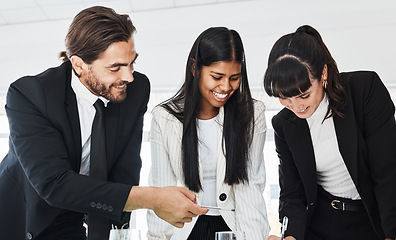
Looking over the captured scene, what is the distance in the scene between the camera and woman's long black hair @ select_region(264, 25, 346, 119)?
5.65 feet

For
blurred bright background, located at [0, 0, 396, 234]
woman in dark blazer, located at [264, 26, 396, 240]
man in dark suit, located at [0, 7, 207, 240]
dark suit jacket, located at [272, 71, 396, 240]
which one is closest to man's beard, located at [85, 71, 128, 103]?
man in dark suit, located at [0, 7, 207, 240]

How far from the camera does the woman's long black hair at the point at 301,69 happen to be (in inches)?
67.8

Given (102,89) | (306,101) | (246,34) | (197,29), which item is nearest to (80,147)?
(102,89)

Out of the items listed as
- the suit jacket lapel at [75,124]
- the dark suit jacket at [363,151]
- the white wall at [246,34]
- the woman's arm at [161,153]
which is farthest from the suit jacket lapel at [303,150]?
the white wall at [246,34]

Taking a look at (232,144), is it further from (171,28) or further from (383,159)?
(171,28)

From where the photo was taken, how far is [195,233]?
1.77 m

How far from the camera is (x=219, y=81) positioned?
6.12 ft

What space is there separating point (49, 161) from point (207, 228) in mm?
628

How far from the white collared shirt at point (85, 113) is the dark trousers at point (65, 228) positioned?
0.17 metres

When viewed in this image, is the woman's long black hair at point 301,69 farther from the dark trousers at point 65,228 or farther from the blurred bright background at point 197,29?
the blurred bright background at point 197,29

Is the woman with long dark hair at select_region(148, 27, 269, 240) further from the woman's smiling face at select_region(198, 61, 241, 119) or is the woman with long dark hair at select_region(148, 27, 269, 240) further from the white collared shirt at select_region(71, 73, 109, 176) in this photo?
the white collared shirt at select_region(71, 73, 109, 176)

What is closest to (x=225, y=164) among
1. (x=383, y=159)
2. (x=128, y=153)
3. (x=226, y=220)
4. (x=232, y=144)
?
(x=232, y=144)

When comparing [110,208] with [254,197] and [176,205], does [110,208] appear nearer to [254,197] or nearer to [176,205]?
[176,205]

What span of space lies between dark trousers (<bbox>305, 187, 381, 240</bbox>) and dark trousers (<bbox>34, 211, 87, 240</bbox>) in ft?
3.05
